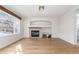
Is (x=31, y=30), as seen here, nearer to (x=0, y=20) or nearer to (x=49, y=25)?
(x=49, y=25)

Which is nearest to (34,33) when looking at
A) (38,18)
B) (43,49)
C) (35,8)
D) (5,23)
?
(38,18)

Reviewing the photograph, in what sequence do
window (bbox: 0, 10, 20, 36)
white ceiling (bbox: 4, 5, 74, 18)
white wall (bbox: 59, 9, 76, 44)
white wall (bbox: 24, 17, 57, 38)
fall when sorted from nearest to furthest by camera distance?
window (bbox: 0, 10, 20, 36) → white ceiling (bbox: 4, 5, 74, 18) → white wall (bbox: 59, 9, 76, 44) → white wall (bbox: 24, 17, 57, 38)

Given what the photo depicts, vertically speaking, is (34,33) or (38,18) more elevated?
(38,18)

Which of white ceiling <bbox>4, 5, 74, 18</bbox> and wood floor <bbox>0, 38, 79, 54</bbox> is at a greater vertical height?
white ceiling <bbox>4, 5, 74, 18</bbox>

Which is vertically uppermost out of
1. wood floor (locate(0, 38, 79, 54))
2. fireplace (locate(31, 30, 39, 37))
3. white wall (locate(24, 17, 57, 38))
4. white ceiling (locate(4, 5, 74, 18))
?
white ceiling (locate(4, 5, 74, 18))

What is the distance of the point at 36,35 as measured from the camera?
36.6ft

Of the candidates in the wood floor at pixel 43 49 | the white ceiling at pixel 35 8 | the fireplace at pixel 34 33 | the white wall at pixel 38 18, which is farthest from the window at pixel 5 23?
the fireplace at pixel 34 33

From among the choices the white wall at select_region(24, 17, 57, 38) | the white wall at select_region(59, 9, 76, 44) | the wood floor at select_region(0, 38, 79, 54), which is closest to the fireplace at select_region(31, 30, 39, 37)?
the white wall at select_region(24, 17, 57, 38)

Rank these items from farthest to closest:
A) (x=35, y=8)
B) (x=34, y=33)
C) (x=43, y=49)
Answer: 1. (x=34, y=33)
2. (x=35, y=8)
3. (x=43, y=49)

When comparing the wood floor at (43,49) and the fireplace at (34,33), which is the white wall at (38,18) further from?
the wood floor at (43,49)

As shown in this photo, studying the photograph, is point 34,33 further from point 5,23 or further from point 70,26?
point 5,23

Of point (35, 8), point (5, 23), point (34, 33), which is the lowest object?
point (34, 33)

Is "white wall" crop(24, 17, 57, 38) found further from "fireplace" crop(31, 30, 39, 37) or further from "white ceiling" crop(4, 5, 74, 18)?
"white ceiling" crop(4, 5, 74, 18)
